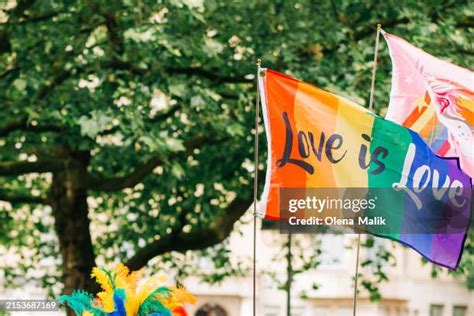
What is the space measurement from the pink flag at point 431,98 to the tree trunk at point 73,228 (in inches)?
338

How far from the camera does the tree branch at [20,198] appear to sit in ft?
71.8

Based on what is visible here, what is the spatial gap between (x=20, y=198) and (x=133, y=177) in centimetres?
196

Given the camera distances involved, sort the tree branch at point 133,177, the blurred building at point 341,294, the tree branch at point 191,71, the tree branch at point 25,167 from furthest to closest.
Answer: the blurred building at point 341,294, the tree branch at point 133,177, the tree branch at point 25,167, the tree branch at point 191,71

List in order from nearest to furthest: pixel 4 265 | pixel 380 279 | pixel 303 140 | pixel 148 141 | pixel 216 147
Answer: pixel 303 140
pixel 148 141
pixel 216 147
pixel 380 279
pixel 4 265

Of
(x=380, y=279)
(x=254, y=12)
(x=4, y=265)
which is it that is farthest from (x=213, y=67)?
(x=4, y=265)

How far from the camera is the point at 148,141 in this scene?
17.8 m

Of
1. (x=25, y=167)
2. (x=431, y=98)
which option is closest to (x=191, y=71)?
(x=25, y=167)

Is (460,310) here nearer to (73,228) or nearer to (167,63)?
(73,228)

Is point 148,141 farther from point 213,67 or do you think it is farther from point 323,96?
point 323,96

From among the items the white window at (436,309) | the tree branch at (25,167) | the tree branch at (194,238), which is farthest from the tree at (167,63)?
the white window at (436,309)

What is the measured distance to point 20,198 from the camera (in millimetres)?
22078

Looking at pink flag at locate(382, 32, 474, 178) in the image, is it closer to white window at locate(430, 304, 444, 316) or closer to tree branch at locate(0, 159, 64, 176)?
tree branch at locate(0, 159, 64, 176)

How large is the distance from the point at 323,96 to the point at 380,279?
37.2 feet

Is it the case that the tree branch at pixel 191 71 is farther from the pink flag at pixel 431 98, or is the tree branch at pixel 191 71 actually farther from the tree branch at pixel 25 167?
the pink flag at pixel 431 98
